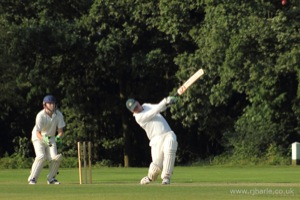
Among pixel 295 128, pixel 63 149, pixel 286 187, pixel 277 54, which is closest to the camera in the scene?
pixel 286 187

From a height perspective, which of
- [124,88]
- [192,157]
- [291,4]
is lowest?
[192,157]

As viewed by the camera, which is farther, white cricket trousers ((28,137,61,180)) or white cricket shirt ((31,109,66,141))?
white cricket shirt ((31,109,66,141))

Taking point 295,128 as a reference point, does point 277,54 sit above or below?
above

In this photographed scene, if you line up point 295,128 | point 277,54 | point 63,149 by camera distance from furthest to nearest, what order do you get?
point 63,149, point 295,128, point 277,54

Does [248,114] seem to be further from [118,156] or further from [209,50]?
[118,156]

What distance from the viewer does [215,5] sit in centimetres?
3716

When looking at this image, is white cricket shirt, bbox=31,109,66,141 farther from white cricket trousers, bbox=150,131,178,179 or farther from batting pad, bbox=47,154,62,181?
white cricket trousers, bbox=150,131,178,179

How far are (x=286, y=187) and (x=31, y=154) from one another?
25.7m

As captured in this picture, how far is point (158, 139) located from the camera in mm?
19781

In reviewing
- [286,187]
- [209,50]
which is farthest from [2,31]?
[286,187]

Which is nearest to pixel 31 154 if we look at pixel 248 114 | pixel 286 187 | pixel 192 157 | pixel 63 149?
pixel 63 149

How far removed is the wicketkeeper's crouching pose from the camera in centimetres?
1966

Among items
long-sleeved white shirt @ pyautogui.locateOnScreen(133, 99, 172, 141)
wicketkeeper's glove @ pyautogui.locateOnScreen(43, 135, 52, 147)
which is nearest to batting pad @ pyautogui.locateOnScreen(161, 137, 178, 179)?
long-sleeved white shirt @ pyautogui.locateOnScreen(133, 99, 172, 141)

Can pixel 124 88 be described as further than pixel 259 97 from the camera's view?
Yes
